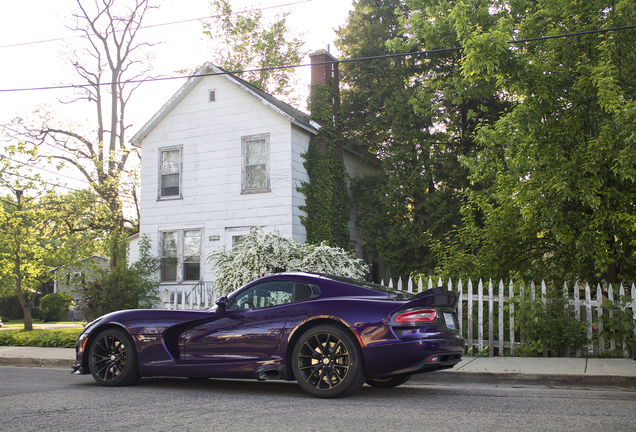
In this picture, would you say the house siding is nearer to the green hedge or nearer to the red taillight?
the green hedge

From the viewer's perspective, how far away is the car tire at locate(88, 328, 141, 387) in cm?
673

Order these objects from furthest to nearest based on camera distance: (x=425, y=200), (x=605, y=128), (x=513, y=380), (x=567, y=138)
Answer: (x=425, y=200)
(x=567, y=138)
(x=605, y=128)
(x=513, y=380)

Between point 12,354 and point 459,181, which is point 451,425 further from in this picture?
point 459,181

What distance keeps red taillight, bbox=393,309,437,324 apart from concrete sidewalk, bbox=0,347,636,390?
208cm

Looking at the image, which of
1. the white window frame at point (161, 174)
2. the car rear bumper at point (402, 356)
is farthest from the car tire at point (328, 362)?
the white window frame at point (161, 174)

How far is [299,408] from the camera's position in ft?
17.3

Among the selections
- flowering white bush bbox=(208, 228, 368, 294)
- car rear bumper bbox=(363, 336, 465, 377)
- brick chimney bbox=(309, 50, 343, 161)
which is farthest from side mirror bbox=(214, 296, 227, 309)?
brick chimney bbox=(309, 50, 343, 161)

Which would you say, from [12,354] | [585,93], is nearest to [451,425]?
[585,93]

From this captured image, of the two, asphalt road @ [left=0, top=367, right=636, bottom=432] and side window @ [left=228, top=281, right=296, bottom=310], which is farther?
side window @ [left=228, top=281, right=296, bottom=310]

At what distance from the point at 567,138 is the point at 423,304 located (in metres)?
5.11

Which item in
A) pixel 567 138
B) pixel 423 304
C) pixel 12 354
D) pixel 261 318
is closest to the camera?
pixel 423 304

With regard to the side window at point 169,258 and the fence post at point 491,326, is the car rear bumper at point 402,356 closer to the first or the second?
the fence post at point 491,326

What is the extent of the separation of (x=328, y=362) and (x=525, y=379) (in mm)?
3009

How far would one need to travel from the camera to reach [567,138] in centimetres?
926
